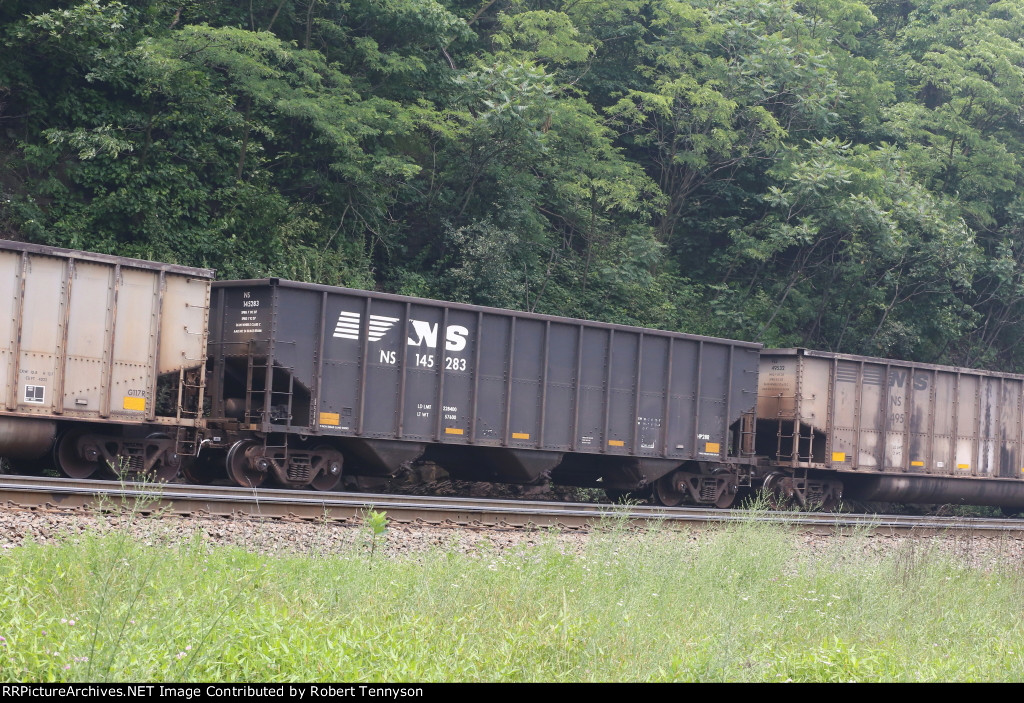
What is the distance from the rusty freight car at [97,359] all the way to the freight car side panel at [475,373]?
0.98 m

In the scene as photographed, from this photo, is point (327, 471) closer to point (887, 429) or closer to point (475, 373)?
point (475, 373)

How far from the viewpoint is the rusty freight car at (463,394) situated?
50.4 feet

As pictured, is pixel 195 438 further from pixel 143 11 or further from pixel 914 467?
pixel 914 467

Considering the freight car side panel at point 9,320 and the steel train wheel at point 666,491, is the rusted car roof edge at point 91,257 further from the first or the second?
the steel train wheel at point 666,491

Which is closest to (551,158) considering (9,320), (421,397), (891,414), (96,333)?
(891,414)

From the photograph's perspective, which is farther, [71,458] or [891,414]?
[891,414]

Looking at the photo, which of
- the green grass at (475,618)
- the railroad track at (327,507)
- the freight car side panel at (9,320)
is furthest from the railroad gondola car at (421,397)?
the green grass at (475,618)

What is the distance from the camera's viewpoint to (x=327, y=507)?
1232cm

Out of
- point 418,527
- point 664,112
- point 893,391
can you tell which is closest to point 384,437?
point 418,527

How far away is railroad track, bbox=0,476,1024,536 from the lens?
10648 mm

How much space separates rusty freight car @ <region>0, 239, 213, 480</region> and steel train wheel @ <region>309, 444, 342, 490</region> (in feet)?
6.55

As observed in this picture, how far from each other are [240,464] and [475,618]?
339 inches

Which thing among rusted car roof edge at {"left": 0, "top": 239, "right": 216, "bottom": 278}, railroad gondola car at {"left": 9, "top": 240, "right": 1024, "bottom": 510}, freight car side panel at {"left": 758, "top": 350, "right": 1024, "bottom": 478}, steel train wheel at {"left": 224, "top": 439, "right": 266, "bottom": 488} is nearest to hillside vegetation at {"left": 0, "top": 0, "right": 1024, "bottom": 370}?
rusted car roof edge at {"left": 0, "top": 239, "right": 216, "bottom": 278}

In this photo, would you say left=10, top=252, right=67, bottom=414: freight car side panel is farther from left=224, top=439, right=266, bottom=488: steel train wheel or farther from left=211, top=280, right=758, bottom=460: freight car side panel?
left=211, top=280, right=758, bottom=460: freight car side panel
